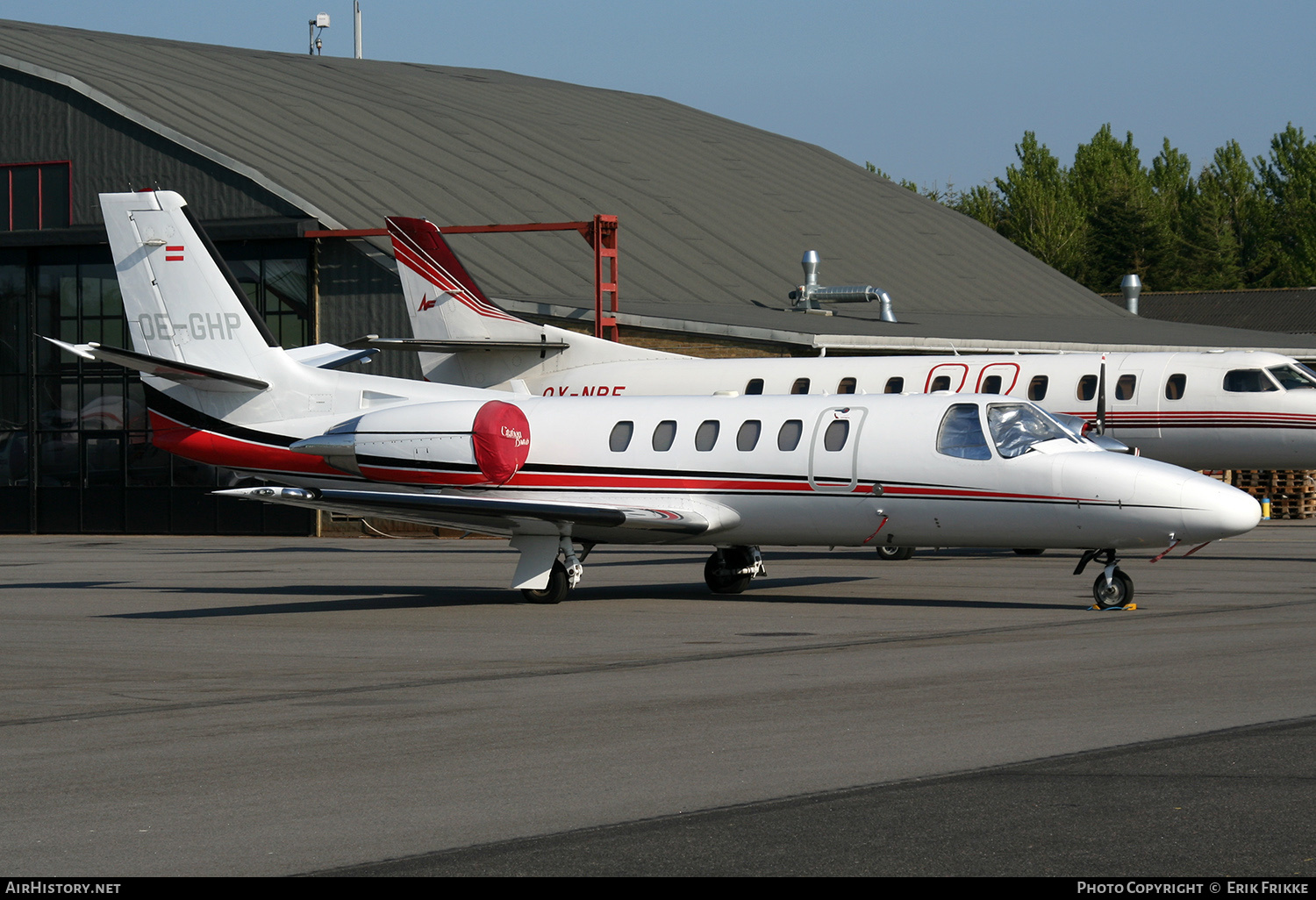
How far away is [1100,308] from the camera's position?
60906 millimetres

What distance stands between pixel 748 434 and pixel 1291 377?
12309 mm

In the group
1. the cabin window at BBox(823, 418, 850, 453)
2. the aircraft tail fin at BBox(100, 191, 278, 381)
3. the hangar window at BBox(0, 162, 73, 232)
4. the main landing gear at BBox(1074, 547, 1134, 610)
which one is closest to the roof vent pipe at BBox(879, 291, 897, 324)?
the hangar window at BBox(0, 162, 73, 232)

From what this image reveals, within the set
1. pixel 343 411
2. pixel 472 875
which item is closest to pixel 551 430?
pixel 343 411

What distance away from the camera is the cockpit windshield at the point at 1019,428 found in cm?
2012

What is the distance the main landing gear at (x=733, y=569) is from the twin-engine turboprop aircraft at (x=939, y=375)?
6684mm

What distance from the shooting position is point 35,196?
4688cm

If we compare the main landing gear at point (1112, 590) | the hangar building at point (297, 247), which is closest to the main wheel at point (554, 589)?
the main landing gear at point (1112, 590)

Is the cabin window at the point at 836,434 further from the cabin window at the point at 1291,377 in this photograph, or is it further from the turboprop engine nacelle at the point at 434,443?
the cabin window at the point at 1291,377

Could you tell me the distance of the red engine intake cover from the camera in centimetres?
2245

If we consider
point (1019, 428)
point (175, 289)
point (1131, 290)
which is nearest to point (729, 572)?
point (1019, 428)

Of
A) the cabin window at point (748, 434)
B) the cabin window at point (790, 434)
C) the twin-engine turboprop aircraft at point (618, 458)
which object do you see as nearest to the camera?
the twin-engine turboprop aircraft at point (618, 458)

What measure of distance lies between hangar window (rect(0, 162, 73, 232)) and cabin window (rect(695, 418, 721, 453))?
3031 cm

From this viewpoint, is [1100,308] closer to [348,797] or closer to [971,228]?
[971,228]

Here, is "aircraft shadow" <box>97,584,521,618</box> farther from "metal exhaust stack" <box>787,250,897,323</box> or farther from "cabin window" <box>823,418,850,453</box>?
"metal exhaust stack" <box>787,250,897,323</box>
